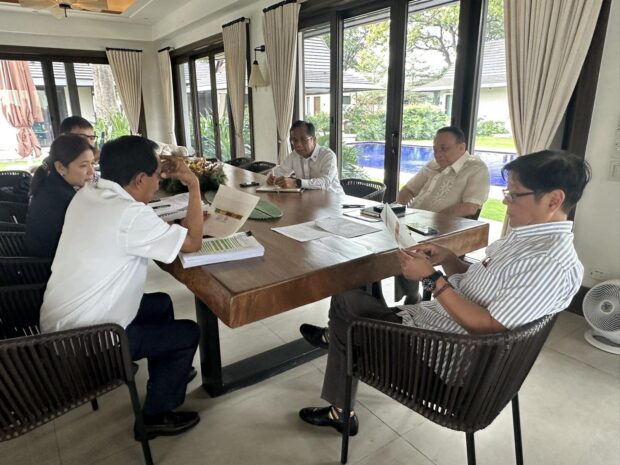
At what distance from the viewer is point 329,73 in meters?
4.53

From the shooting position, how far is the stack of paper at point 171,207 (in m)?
Result: 2.02

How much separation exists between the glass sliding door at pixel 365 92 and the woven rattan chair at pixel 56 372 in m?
3.21

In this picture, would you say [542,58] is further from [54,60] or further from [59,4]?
[54,60]

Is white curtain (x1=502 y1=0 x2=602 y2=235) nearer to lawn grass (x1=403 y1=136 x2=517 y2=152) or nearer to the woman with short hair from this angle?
lawn grass (x1=403 y1=136 x2=517 y2=152)

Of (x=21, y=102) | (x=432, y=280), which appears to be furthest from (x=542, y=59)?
(x=21, y=102)

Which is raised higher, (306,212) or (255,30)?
(255,30)

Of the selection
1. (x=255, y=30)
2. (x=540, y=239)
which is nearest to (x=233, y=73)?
(x=255, y=30)

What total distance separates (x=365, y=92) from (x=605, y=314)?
287 centimetres

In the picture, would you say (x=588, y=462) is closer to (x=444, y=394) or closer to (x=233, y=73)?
(x=444, y=394)

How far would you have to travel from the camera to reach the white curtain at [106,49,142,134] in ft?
25.2

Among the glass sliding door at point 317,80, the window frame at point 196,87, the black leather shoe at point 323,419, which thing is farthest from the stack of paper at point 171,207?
the window frame at point 196,87

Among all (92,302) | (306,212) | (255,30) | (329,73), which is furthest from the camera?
(255,30)

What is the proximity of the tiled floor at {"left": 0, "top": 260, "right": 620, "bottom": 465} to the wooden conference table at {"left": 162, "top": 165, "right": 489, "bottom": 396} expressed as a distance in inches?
5.2

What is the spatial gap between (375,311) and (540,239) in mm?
651
